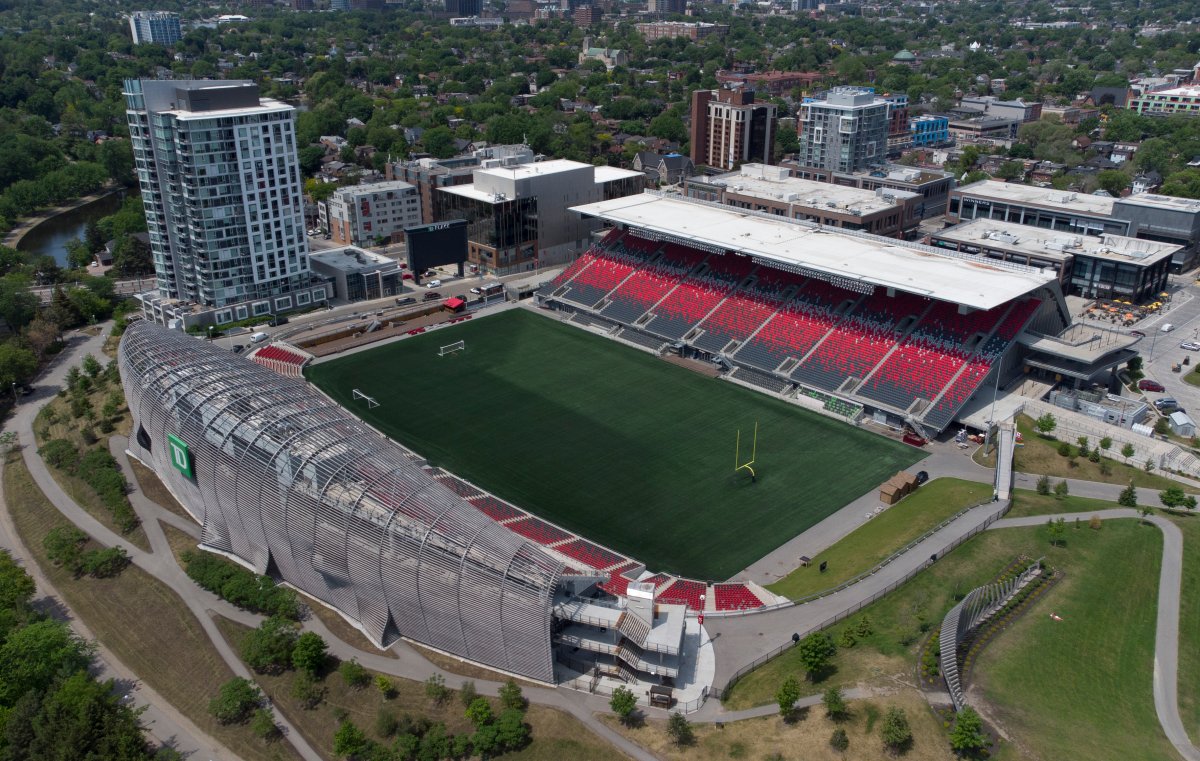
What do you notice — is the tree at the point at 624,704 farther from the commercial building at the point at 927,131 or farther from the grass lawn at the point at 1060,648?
the commercial building at the point at 927,131

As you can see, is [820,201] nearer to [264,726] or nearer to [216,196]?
[216,196]

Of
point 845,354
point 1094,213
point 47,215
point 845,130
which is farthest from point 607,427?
point 47,215

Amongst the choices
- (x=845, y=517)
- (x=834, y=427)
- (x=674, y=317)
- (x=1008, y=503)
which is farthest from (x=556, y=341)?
(x=1008, y=503)

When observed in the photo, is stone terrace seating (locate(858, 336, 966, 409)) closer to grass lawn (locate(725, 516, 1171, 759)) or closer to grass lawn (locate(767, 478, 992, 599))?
grass lawn (locate(767, 478, 992, 599))

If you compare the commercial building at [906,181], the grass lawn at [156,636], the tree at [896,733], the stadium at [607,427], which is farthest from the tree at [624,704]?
the commercial building at [906,181]

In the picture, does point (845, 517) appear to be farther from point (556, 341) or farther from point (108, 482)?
point (108, 482)
